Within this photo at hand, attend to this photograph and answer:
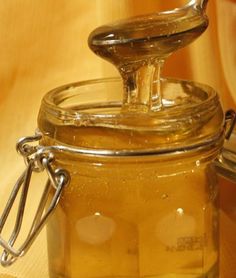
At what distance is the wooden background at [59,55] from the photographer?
0.51 m

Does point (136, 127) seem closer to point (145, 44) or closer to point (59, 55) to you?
point (145, 44)

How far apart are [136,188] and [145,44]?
3.0 inches

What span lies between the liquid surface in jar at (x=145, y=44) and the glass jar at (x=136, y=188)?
1.3 inches

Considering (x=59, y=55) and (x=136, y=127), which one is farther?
(x=59, y=55)

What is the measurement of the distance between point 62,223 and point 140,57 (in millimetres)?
100

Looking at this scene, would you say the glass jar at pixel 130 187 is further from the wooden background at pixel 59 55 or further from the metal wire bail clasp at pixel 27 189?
the wooden background at pixel 59 55

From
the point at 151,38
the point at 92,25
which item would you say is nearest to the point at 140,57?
the point at 151,38

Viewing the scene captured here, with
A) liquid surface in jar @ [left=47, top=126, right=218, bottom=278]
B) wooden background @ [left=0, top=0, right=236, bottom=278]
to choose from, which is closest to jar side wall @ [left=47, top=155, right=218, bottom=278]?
liquid surface in jar @ [left=47, top=126, right=218, bottom=278]

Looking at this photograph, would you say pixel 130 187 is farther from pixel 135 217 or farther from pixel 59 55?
pixel 59 55

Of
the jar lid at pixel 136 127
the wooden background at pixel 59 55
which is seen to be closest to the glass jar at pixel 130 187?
the jar lid at pixel 136 127

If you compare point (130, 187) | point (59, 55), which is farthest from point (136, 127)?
point (59, 55)

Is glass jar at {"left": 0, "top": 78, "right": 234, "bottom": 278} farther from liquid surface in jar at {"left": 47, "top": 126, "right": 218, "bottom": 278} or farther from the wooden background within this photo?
the wooden background

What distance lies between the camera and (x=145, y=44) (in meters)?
0.36

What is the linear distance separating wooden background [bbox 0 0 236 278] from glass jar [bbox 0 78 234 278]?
0.15 metres
